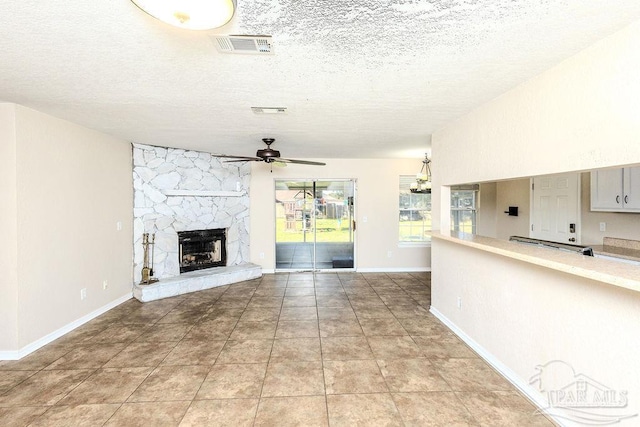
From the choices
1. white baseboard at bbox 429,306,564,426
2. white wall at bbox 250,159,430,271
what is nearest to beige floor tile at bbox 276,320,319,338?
white baseboard at bbox 429,306,564,426

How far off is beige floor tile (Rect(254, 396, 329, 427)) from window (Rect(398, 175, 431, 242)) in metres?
4.74

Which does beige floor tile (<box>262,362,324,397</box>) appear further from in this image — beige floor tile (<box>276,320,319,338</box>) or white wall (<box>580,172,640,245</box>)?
white wall (<box>580,172,640,245</box>)

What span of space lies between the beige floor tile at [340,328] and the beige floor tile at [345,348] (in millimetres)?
104

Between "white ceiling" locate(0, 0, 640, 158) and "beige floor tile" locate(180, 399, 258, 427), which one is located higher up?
"white ceiling" locate(0, 0, 640, 158)

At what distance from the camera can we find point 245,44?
1.74 meters

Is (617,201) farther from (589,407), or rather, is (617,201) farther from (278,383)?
(278,383)

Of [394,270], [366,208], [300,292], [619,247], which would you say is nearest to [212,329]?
[300,292]

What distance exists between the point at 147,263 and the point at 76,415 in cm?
305

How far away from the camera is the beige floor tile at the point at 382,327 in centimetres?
342

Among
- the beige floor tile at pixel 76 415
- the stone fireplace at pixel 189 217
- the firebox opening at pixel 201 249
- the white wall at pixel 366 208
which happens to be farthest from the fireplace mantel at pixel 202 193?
the beige floor tile at pixel 76 415

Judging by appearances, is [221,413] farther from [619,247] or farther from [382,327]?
[619,247]

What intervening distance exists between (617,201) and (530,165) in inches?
79.5

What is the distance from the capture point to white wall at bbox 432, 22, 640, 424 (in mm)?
1616

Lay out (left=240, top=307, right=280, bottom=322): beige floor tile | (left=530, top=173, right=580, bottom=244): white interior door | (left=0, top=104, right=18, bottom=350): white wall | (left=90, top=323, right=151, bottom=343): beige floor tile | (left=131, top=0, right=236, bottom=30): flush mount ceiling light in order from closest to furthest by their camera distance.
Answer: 1. (left=131, top=0, right=236, bottom=30): flush mount ceiling light
2. (left=0, top=104, right=18, bottom=350): white wall
3. (left=90, top=323, right=151, bottom=343): beige floor tile
4. (left=240, top=307, right=280, bottom=322): beige floor tile
5. (left=530, top=173, right=580, bottom=244): white interior door
